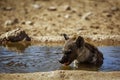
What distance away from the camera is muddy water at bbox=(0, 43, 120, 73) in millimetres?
8633

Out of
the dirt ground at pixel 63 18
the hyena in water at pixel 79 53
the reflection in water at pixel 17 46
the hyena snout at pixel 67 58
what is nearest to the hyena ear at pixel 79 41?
the hyena in water at pixel 79 53

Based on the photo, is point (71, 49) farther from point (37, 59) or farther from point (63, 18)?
point (63, 18)

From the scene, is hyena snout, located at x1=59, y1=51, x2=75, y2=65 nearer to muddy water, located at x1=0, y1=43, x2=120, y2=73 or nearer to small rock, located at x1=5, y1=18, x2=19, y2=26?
muddy water, located at x1=0, y1=43, x2=120, y2=73

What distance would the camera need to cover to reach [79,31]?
1464 cm

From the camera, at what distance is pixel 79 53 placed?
30.4 ft

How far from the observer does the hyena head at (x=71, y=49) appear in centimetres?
894

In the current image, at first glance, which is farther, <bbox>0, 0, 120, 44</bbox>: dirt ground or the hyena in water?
<bbox>0, 0, 120, 44</bbox>: dirt ground

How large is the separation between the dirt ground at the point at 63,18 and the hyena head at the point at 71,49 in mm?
3837

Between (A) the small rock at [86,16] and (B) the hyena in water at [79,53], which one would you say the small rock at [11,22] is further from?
(B) the hyena in water at [79,53]

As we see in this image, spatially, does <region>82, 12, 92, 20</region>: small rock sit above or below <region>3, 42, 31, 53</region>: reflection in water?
below

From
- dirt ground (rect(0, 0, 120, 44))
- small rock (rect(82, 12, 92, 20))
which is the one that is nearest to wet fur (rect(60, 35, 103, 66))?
dirt ground (rect(0, 0, 120, 44))

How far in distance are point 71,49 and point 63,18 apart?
25.2 ft

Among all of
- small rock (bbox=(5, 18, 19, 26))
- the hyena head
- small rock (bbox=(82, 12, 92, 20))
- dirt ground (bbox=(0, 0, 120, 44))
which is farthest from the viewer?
small rock (bbox=(82, 12, 92, 20))

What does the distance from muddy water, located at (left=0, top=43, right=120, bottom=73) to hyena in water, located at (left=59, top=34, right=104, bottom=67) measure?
0.18 metres
